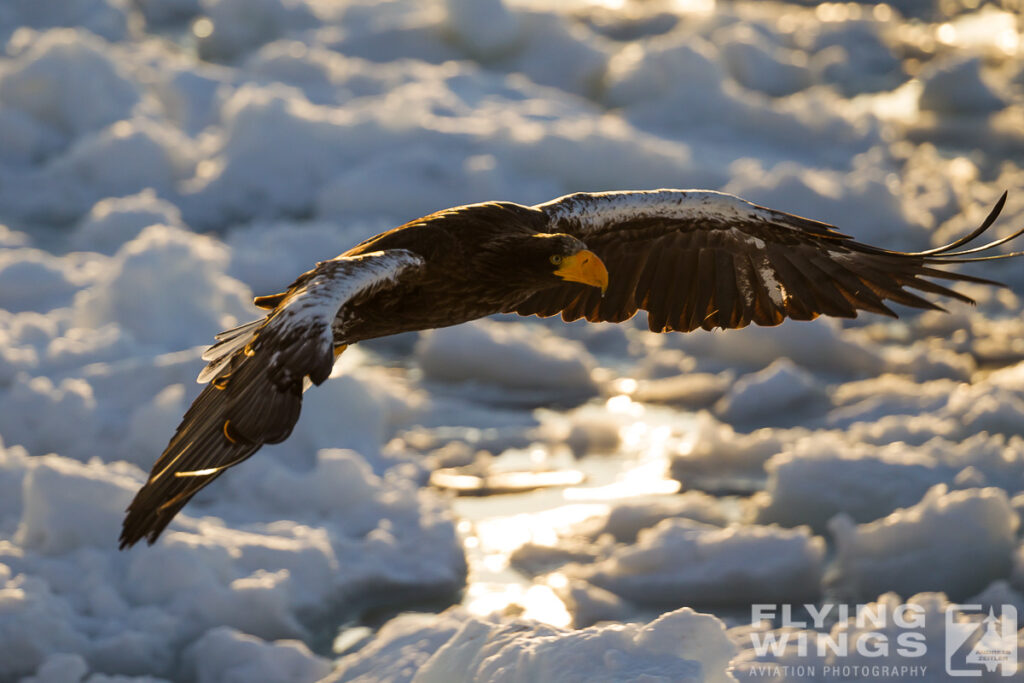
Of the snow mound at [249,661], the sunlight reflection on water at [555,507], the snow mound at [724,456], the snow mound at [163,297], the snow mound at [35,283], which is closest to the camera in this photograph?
the snow mound at [249,661]

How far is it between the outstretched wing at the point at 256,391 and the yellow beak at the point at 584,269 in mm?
660

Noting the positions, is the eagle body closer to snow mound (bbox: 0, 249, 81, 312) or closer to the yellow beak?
the yellow beak

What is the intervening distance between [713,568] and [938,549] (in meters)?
1.19

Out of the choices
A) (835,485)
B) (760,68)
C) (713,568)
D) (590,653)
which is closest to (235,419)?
(590,653)

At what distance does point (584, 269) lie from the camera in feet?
14.6

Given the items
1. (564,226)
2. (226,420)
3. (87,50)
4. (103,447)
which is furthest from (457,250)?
(87,50)

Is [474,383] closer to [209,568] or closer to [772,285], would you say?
[209,568]

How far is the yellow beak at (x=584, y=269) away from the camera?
14.5ft

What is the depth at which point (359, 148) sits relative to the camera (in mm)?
14148

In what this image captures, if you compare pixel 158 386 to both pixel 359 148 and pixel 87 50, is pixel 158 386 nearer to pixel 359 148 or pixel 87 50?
pixel 359 148

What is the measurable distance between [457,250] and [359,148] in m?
9.87

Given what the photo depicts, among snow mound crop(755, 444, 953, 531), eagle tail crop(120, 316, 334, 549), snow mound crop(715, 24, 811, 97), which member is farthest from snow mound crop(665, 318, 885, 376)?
snow mound crop(715, 24, 811, 97)

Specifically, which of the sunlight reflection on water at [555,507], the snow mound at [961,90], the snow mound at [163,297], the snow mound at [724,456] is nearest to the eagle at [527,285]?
the sunlight reflection on water at [555,507]

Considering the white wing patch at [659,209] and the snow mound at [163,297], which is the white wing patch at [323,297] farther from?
the snow mound at [163,297]
